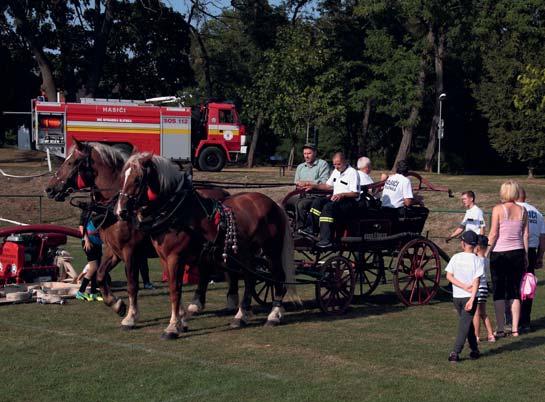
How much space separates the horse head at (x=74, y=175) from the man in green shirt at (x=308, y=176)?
9.70 feet

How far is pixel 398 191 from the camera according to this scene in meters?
12.0

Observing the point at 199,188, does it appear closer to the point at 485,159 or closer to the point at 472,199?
the point at 472,199

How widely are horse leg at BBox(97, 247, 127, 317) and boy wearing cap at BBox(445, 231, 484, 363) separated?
13.8 feet

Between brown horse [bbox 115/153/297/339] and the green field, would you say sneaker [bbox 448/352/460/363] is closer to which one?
the green field

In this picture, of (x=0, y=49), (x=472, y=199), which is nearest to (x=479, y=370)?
(x=472, y=199)

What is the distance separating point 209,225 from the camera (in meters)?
9.69

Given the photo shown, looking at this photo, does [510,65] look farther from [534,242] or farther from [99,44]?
[534,242]

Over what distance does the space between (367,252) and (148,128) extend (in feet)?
63.5

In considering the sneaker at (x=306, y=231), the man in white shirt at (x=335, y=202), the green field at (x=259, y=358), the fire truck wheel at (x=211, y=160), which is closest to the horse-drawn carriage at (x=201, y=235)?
the sneaker at (x=306, y=231)

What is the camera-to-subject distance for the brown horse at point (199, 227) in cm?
927

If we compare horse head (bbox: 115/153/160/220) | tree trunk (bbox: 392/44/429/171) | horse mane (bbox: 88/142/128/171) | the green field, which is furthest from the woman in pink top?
tree trunk (bbox: 392/44/429/171)

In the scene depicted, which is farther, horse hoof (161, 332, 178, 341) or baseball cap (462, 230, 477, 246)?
horse hoof (161, 332, 178, 341)

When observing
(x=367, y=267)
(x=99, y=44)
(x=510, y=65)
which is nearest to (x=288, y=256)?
(x=367, y=267)

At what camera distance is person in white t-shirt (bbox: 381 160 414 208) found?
39.2 ft
